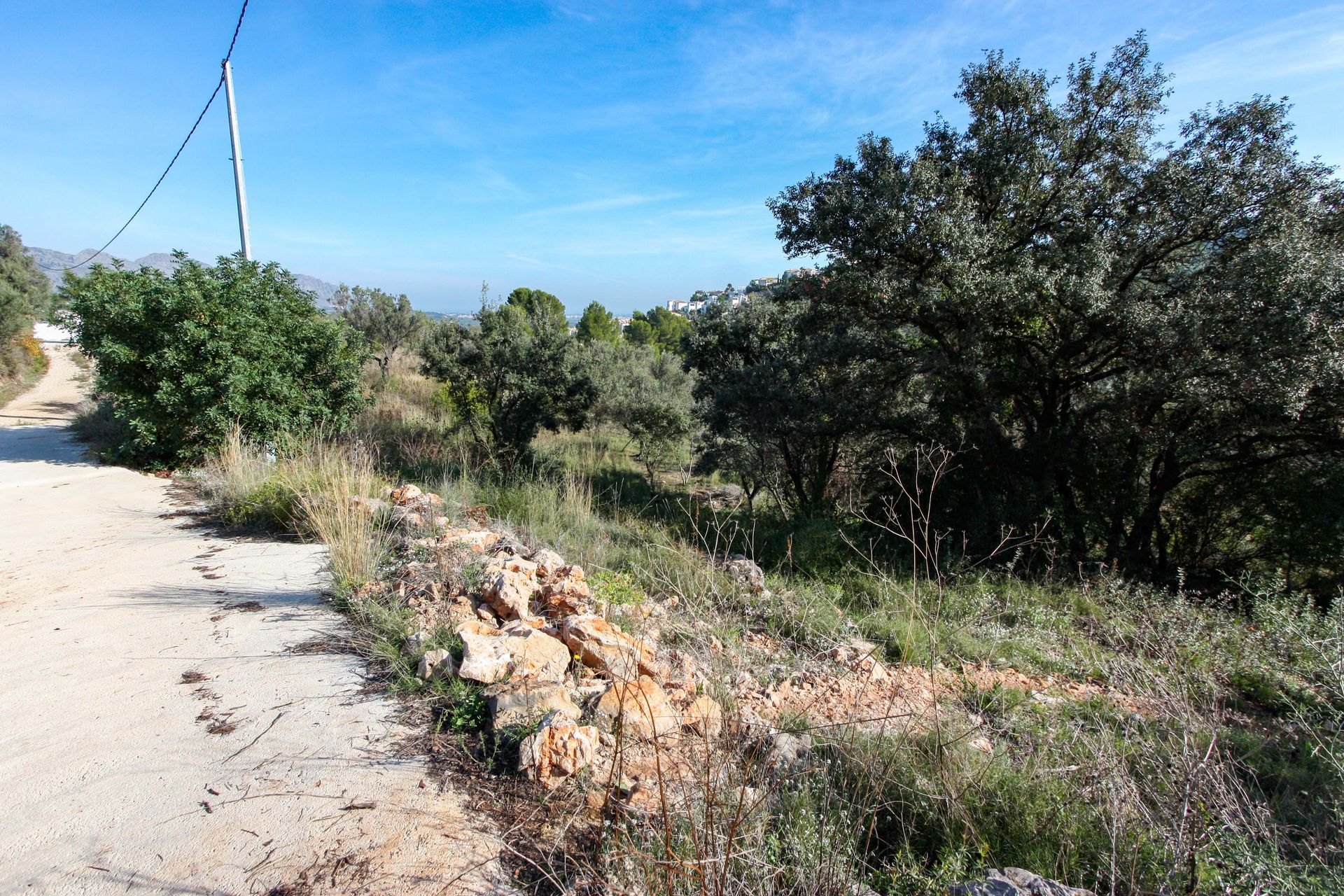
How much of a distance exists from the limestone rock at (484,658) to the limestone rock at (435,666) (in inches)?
2.4

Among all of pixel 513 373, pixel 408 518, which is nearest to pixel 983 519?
pixel 408 518

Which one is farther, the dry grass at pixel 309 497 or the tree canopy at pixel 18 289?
the tree canopy at pixel 18 289

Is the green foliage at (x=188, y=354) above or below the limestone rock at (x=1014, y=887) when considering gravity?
above

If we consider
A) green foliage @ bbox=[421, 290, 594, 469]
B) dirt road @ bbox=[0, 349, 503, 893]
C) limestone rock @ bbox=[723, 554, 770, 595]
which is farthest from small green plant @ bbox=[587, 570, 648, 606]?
green foliage @ bbox=[421, 290, 594, 469]

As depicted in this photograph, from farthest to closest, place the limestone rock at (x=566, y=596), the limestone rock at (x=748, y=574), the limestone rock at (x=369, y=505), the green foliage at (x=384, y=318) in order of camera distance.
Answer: the green foliage at (x=384, y=318), the limestone rock at (x=748, y=574), the limestone rock at (x=369, y=505), the limestone rock at (x=566, y=596)

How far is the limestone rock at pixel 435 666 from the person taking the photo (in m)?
2.98

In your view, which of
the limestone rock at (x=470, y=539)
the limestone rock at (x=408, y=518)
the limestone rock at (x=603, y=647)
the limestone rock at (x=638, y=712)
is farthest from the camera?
the limestone rock at (x=408, y=518)

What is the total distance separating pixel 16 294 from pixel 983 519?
2753 centimetres

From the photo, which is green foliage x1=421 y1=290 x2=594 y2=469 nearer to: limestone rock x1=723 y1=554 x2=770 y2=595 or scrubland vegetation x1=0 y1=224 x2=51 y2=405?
limestone rock x1=723 y1=554 x2=770 y2=595

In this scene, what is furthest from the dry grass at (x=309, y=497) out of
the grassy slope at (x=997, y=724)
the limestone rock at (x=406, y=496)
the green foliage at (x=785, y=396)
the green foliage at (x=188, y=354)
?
the green foliage at (x=785, y=396)

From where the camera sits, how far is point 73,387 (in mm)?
19750

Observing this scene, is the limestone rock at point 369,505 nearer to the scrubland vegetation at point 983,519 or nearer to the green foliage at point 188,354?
the scrubland vegetation at point 983,519

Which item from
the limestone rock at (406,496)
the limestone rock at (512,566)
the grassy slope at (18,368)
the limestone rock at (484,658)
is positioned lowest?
the limestone rock at (484,658)

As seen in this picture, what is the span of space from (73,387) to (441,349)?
547 inches
